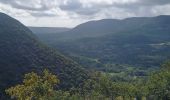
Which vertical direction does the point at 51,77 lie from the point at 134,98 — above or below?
above

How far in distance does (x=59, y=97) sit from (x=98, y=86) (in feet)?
64.5

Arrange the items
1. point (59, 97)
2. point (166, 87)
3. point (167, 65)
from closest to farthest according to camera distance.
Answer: point (166, 87)
point (59, 97)
point (167, 65)

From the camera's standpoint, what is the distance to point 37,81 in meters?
114

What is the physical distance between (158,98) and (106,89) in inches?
1058

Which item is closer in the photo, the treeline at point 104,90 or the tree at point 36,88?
the tree at point 36,88

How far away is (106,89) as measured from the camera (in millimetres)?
166000

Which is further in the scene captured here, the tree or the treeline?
the treeline

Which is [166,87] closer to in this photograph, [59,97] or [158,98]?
[158,98]

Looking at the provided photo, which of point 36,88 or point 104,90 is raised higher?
point 36,88

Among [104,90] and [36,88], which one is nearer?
[36,88]

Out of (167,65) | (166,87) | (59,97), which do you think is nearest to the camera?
(166,87)

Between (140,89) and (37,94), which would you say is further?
(140,89)

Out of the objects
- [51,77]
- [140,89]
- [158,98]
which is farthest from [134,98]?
[51,77]

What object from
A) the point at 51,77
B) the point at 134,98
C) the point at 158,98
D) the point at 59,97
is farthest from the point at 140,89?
the point at 51,77
